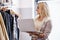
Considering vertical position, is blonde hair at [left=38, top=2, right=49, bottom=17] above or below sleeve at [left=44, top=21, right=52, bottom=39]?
above

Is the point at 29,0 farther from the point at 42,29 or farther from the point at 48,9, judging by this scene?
the point at 42,29

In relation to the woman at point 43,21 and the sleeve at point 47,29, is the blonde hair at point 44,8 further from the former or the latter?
the sleeve at point 47,29

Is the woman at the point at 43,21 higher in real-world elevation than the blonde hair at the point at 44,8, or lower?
lower

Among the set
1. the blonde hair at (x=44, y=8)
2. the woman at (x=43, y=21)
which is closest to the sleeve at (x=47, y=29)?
the woman at (x=43, y=21)

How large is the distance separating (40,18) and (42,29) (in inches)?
4.7

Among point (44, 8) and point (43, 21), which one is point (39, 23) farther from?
point (44, 8)

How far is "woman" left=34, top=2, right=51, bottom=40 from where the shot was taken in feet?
4.52

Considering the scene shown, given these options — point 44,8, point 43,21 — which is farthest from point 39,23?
point 44,8

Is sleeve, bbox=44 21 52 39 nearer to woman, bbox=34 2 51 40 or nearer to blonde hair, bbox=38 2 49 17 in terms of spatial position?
woman, bbox=34 2 51 40

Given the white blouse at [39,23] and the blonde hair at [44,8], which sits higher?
the blonde hair at [44,8]

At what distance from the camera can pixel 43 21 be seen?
1.40 metres

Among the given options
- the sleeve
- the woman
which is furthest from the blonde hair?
the sleeve

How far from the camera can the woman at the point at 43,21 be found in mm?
1378

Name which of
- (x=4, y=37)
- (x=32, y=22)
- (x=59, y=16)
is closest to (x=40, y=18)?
(x=32, y=22)
